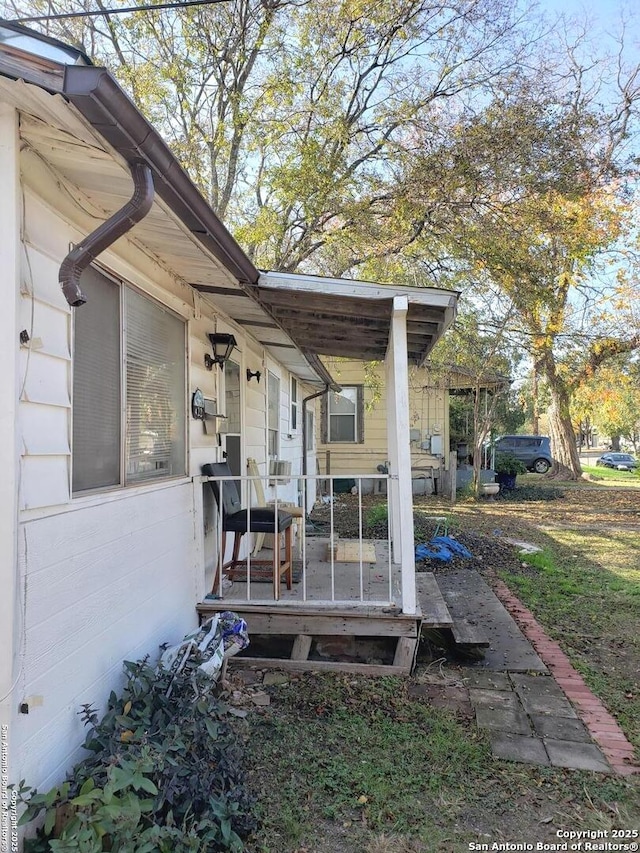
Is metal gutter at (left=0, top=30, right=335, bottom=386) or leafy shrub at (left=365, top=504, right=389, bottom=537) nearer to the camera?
metal gutter at (left=0, top=30, right=335, bottom=386)

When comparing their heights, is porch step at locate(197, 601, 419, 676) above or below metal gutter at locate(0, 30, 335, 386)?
below

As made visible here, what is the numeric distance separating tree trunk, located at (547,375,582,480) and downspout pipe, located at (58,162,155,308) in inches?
691

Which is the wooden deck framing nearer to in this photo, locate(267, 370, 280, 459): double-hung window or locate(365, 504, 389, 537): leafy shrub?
locate(267, 370, 280, 459): double-hung window

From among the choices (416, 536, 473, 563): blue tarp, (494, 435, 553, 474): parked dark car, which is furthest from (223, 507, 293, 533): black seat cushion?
(494, 435, 553, 474): parked dark car

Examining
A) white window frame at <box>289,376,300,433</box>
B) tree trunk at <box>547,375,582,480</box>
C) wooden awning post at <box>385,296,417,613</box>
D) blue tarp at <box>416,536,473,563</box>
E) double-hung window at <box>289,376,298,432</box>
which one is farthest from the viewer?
tree trunk at <box>547,375,582,480</box>

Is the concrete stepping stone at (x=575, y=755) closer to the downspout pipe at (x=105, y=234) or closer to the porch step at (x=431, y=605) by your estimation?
the porch step at (x=431, y=605)

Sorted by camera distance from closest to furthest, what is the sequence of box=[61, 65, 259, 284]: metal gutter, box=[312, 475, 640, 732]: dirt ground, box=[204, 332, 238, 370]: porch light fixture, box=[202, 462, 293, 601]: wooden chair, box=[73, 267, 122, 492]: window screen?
box=[61, 65, 259, 284]: metal gutter < box=[73, 267, 122, 492]: window screen < box=[202, 462, 293, 601]: wooden chair < box=[312, 475, 640, 732]: dirt ground < box=[204, 332, 238, 370]: porch light fixture

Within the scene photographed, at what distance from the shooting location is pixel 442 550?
6789 mm

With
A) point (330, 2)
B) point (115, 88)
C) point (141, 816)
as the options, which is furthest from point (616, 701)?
point (330, 2)

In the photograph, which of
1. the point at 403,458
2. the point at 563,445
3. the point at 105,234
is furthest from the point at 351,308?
the point at 563,445

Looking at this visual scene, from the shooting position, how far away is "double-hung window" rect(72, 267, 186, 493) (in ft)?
8.33

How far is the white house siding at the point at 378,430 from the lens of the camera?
48.9ft

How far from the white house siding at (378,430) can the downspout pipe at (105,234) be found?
42.3ft

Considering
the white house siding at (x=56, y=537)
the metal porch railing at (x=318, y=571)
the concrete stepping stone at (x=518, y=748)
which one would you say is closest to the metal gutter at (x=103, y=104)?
the white house siding at (x=56, y=537)
